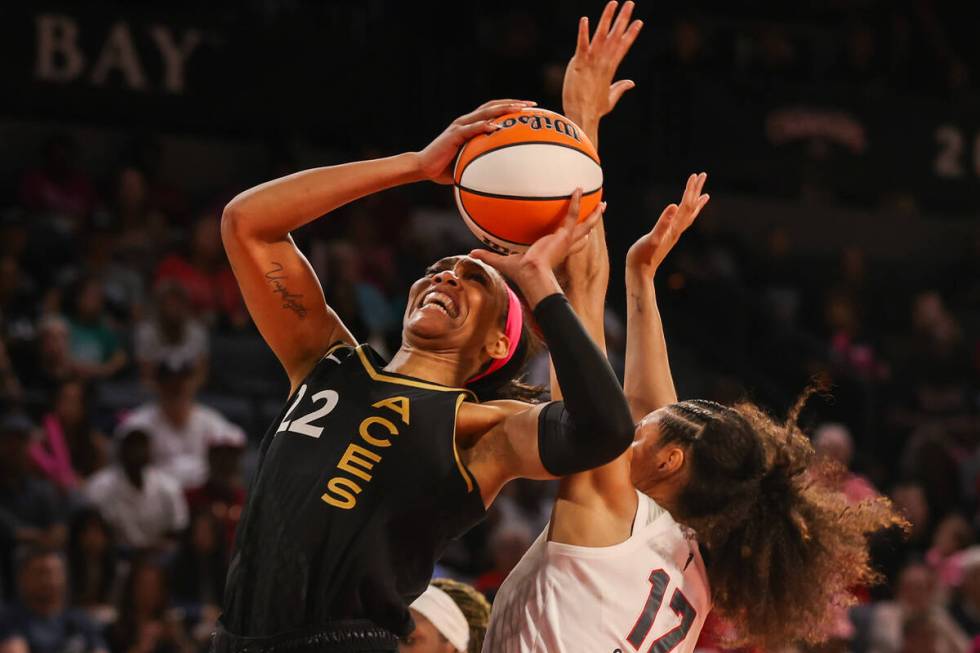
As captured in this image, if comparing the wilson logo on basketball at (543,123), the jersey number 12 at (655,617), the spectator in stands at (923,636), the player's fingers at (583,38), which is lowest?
the spectator in stands at (923,636)

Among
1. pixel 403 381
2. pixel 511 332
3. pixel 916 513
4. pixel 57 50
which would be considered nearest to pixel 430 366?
pixel 403 381

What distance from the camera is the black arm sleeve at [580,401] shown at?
3.09 metres

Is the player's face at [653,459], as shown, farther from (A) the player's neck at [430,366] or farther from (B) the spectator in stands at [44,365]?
(B) the spectator in stands at [44,365]

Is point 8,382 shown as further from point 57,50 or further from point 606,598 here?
point 606,598

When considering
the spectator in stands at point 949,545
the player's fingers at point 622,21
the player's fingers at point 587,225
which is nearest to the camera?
the player's fingers at point 587,225

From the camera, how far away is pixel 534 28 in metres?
12.4

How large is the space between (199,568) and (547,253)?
185 inches

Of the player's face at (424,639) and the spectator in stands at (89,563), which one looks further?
the spectator in stands at (89,563)

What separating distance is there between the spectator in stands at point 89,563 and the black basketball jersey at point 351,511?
4.09 metres

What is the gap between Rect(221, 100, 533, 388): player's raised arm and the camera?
3.52 m

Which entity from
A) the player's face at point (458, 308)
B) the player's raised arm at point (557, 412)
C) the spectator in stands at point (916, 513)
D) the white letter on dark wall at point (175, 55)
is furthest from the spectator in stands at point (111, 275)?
the player's raised arm at point (557, 412)

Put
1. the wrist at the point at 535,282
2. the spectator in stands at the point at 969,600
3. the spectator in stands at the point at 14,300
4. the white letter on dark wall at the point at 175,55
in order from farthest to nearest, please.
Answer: the white letter on dark wall at the point at 175,55, the spectator in stands at the point at 969,600, the spectator in stands at the point at 14,300, the wrist at the point at 535,282

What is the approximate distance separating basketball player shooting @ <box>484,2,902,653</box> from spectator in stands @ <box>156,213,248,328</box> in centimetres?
604

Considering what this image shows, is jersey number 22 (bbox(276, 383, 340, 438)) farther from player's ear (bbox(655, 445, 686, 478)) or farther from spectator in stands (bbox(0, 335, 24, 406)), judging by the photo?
spectator in stands (bbox(0, 335, 24, 406))
